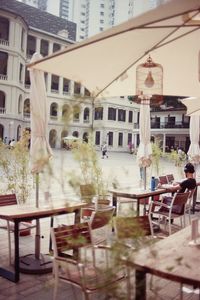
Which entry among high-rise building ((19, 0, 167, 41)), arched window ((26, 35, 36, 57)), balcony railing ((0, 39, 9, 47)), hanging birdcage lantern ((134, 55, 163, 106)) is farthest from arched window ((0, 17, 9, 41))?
high-rise building ((19, 0, 167, 41))

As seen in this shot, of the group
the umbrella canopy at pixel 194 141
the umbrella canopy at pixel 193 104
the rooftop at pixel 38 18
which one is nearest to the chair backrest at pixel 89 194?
the umbrella canopy at pixel 193 104

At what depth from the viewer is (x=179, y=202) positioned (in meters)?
5.90

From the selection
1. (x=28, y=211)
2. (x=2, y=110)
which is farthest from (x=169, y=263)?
(x=2, y=110)

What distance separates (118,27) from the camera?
2.73 metres

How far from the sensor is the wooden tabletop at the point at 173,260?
7.98 ft

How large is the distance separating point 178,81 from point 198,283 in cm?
365

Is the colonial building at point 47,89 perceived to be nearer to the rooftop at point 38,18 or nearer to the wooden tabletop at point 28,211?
the rooftop at point 38,18

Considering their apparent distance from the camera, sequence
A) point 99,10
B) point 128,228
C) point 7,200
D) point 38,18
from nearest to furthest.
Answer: point 128,228 → point 7,200 → point 38,18 → point 99,10

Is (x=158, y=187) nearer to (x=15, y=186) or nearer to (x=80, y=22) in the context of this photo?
(x=15, y=186)

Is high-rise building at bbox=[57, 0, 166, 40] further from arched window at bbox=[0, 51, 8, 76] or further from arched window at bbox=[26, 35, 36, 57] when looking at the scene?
arched window at bbox=[0, 51, 8, 76]

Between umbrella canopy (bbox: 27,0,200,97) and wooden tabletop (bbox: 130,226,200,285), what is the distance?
129cm

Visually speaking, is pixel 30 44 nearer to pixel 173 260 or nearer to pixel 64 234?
pixel 64 234

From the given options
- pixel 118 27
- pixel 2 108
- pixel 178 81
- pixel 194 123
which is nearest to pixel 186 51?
pixel 178 81

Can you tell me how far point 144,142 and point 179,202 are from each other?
1935 millimetres
